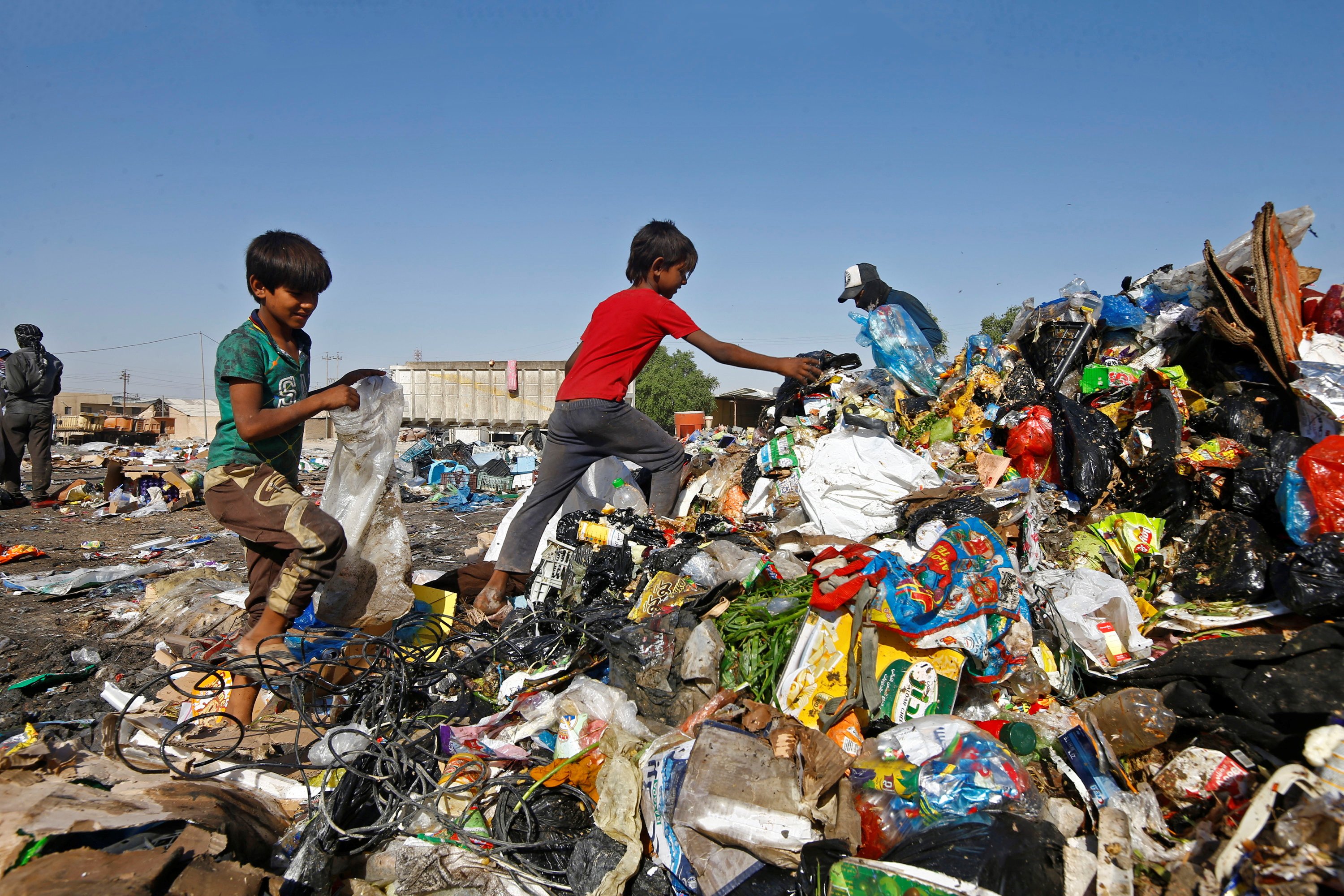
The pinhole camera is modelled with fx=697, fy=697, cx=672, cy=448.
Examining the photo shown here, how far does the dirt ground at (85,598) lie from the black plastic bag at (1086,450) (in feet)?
12.4

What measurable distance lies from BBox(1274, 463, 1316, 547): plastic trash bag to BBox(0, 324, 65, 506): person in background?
33.6 ft

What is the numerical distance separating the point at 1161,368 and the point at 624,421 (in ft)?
9.27

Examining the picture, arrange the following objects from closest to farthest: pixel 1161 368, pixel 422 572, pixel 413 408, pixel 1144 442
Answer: pixel 1144 442 < pixel 1161 368 < pixel 422 572 < pixel 413 408

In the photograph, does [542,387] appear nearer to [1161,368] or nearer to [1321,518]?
[1161,368]

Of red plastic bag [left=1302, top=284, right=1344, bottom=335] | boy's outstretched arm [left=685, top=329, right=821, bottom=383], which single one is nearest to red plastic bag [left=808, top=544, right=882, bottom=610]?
boy's outstretched arm [left=685, top=329, right=821, bottom=383]

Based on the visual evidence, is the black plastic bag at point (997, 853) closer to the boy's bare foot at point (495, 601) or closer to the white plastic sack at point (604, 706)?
the white plastic sack at point (604, 706)

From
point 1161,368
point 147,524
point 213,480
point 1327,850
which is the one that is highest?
point 1161,368

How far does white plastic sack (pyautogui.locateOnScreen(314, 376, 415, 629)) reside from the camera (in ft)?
9.82

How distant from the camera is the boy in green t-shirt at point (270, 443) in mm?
2439

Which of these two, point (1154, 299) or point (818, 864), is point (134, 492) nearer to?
point (818, 864)

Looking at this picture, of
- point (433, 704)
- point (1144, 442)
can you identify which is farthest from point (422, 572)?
point (1144, 442)

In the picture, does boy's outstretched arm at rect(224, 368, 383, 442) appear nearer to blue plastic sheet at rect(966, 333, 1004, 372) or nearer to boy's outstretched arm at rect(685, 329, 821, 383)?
boy's outstretched arm at rect(685, 329, 821, 383)

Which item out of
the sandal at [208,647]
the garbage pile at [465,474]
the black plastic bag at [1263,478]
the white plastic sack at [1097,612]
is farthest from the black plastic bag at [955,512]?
the garbage pile at [465,474]

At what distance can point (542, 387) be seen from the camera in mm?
15523
